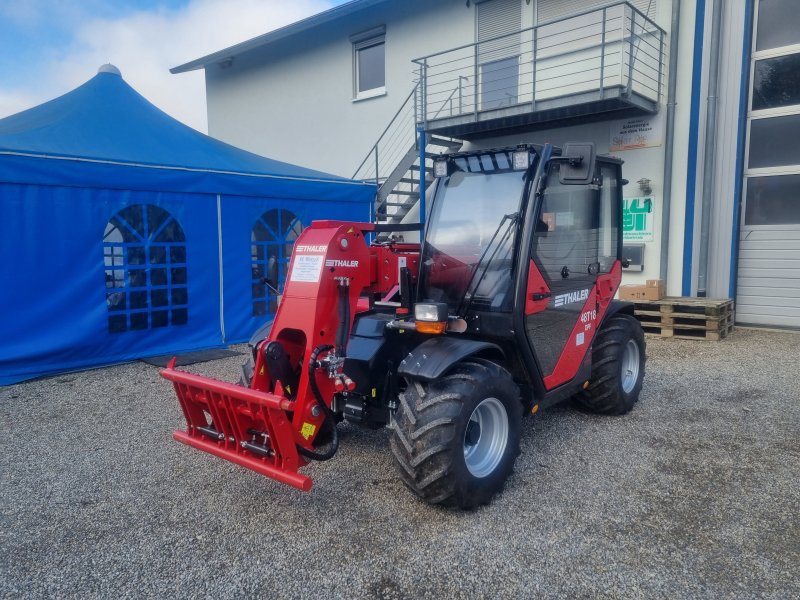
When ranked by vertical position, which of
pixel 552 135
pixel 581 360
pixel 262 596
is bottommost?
pixel 262 596

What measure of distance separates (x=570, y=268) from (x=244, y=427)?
8.28 feet

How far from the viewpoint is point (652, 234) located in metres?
9.12

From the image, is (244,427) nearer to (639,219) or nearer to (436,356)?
(436,356)

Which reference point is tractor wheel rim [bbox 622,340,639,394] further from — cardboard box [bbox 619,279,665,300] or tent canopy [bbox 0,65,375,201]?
tent canopy [bbox 0,65,375,201]

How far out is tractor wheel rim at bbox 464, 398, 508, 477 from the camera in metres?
3.46

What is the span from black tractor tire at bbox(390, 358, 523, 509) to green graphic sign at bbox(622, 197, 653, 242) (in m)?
6.63

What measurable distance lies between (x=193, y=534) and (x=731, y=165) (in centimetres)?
877

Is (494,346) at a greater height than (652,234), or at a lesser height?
lesser

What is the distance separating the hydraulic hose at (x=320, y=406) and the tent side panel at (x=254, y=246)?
4.62 metres

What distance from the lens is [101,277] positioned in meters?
6.97

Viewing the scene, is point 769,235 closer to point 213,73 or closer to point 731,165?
point 731,165

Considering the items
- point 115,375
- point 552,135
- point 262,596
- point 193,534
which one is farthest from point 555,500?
point 552,135

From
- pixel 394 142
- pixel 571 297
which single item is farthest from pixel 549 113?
pixel 571 297

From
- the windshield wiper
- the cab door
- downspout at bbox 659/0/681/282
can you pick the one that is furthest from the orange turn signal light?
downspout at bbox 659/0/681/282
